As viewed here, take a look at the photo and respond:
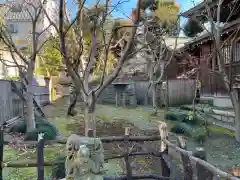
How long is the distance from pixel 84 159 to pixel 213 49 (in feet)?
27.6

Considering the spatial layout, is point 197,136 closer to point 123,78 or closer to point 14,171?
point 14,171

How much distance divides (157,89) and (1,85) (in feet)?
37.1

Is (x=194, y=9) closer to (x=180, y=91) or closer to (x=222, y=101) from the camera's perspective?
(x=222, y=101)

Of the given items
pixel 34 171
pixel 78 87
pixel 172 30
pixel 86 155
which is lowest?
pixel 34 171

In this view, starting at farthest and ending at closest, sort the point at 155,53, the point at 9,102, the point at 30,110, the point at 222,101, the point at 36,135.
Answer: the point at 155,53 → the point at 222,101 → the point at 9,102 → the point at 30,110 → the point at 36,135

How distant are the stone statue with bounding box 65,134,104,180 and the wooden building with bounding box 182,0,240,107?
316 inches

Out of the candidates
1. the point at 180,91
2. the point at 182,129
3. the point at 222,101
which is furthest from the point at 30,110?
the point at 180,91

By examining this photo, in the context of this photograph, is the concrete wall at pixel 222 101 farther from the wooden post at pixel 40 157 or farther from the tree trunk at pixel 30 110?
the wooden post at pixel 40 157

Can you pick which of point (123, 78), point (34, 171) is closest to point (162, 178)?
point (34, 171)

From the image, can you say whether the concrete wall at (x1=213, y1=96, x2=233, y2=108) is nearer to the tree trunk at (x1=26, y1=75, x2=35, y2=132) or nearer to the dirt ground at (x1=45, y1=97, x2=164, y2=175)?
the dirt ground at (x1=45, y1=97, x2=164, y2=175)

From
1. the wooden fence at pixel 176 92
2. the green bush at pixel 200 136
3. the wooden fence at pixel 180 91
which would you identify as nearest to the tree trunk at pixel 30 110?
the green bush at pixel 200 136

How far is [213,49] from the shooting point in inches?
412

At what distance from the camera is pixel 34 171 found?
641cm

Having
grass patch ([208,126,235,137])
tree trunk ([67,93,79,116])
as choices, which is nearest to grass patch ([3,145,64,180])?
tree trunk ([67,93,79,116])
